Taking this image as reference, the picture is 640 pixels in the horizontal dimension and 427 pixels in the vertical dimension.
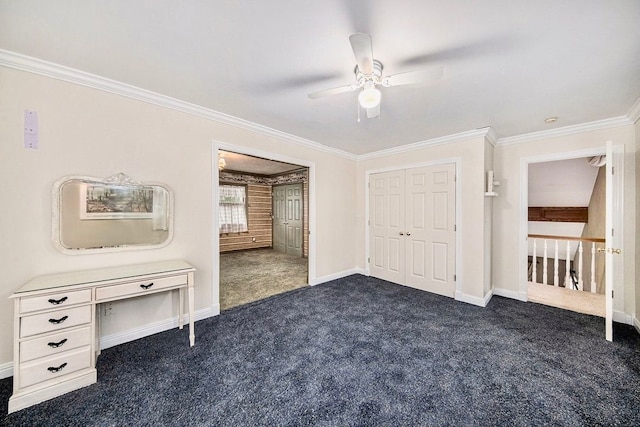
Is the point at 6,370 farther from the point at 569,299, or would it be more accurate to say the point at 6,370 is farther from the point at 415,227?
the point at 569,299

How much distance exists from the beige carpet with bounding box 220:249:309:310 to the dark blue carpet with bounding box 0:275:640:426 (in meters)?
0.67

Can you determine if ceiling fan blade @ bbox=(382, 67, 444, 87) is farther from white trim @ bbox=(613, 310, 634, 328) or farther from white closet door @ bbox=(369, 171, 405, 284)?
white trim @ bbox=(613, 310, 634, 328)

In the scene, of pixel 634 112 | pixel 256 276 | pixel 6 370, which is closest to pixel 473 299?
pixel 634 112

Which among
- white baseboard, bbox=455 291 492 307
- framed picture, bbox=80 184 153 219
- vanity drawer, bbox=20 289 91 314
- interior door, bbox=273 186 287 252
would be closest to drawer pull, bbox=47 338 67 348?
vanity drawer, bbox=20 289 91 314

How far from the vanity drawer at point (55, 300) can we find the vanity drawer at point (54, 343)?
199 millimetres

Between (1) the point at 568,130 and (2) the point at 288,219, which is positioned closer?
(1) the point at 568,130

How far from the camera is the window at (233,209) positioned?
682 cm

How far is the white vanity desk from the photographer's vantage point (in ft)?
5.11

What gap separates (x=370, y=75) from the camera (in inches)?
66.6

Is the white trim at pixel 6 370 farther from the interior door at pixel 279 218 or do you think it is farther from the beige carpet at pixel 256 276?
the interior door at pixel 279 218

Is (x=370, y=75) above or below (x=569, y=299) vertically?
above

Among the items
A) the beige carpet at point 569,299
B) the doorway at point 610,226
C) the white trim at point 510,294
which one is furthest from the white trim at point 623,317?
the white trim at point 510,294

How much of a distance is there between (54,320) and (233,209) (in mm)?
5510

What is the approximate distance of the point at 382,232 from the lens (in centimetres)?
438
